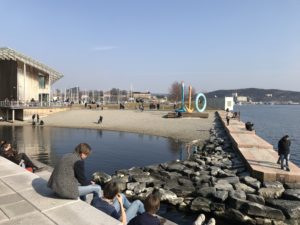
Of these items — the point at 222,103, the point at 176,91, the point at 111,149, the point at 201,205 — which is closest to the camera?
the point at 201,205

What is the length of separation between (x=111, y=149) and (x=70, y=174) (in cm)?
1818

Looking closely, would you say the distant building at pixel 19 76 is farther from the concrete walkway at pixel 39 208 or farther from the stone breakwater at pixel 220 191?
the concrete walkway at pixel 39 208

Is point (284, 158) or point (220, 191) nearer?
point (220, 191)

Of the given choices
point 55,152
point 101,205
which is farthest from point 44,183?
point 55,152

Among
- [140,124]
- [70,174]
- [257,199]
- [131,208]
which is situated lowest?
[257,199]

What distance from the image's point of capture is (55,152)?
2266 centimetres

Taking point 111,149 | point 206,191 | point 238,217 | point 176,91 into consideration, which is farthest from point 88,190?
point 176,91

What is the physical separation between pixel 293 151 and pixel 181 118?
20.3m

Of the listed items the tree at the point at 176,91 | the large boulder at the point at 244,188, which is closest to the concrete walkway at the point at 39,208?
the large boulder at the point at 244,188

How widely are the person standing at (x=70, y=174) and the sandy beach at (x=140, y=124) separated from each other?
76.4ft

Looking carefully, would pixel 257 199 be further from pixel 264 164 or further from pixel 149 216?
pixel 149 216

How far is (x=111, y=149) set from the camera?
2397cm

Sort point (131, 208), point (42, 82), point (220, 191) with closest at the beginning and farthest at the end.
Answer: point (131, 208) < point (220, 191) < point (42, 82)

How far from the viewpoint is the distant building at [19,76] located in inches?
1911
